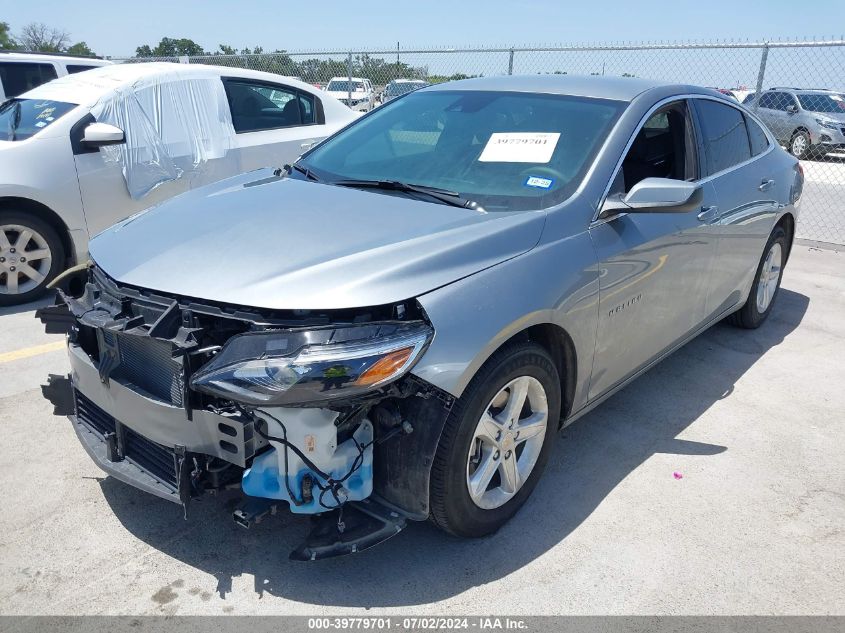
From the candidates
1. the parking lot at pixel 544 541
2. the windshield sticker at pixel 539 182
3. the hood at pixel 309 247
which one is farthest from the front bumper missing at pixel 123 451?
the windshield sticker at pixel 539 182

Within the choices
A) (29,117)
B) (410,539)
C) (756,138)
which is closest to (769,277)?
(756,138)

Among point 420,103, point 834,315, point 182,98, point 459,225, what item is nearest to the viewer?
point 459,225

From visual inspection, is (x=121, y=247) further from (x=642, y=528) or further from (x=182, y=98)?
(x=182, y=98)

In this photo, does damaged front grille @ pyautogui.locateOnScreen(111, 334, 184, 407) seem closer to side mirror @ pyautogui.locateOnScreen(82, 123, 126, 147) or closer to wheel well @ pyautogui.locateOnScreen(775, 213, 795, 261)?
side mirror @ pyautogui.locateOnScreen(82, 123, 126, 147)

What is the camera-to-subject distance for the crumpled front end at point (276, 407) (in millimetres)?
2191

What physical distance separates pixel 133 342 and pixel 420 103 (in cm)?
220

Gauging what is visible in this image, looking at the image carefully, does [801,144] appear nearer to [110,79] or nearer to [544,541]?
[110,79]

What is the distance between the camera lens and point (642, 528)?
2936mm

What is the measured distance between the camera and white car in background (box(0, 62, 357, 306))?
5.32 metres

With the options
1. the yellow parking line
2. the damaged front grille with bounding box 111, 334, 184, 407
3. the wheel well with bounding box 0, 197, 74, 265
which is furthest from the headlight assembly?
the damaged front grille with bounding box 111, 334, 184, 407

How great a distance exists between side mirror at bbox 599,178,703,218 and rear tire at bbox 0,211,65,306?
4.27 meters

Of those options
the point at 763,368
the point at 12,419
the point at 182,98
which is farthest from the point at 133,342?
the point at 182,98

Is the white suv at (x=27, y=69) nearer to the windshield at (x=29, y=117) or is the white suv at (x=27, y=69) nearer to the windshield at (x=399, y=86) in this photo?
the windshield at (x=29, y=117)

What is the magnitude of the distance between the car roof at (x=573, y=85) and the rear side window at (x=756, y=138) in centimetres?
72
